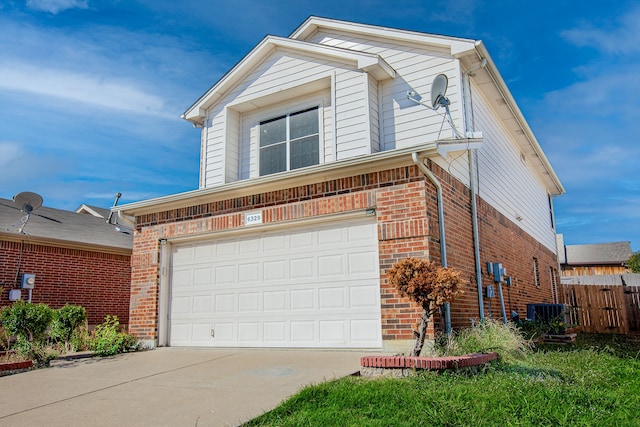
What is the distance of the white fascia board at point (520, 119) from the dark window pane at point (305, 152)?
3714 mm

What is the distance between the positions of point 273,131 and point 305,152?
1194 mm

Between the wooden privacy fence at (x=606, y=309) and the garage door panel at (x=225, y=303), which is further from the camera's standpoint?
the wooden privacy fence at (x=606, y=309)

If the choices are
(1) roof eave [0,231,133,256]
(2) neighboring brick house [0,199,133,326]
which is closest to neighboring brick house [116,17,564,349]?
(1) roof eave [0,231,133,256]

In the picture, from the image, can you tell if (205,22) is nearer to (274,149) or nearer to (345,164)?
(274,149)

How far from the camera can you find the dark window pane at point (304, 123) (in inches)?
453

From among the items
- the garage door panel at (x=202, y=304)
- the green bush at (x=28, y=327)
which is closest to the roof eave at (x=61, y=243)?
the green bush at (x=28, y=327)

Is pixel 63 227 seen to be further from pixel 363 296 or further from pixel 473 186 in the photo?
pixel 473 186

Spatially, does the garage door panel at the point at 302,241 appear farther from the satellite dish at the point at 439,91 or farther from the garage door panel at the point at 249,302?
the satellite dish at the point at 439,91

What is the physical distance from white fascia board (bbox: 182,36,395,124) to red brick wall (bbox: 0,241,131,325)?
5706mm

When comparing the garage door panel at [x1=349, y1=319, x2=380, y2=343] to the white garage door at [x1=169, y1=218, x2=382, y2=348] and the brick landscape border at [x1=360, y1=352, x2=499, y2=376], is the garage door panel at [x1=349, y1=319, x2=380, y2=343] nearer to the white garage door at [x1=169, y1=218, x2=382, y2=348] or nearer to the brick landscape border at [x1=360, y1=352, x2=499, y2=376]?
the white garage door at [x1=169, y1=218, x2=382, y2=348]

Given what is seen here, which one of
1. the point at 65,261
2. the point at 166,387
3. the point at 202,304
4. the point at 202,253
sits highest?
the point at 65,261

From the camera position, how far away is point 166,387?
610cm

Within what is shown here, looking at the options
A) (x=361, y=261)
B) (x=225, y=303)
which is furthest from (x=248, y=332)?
(x=361, y=261)

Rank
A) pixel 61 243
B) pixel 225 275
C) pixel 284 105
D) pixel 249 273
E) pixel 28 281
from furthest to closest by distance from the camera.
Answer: pixel 61 243, pixel 28 281, pixel 284 105, pixel 225 275, pixel 249 273
